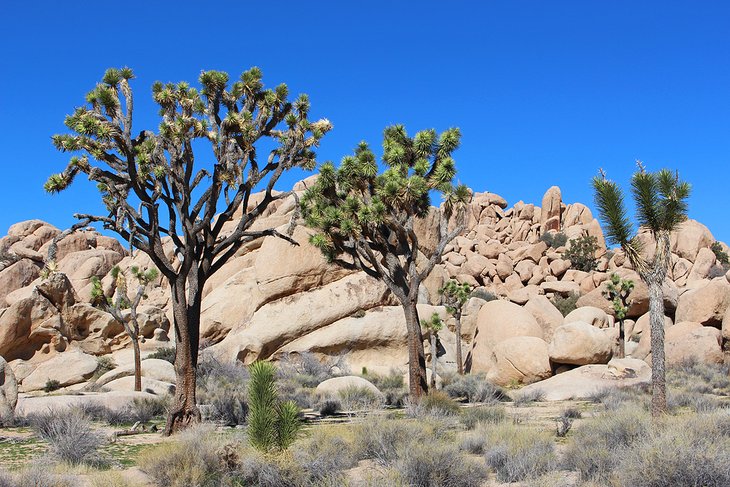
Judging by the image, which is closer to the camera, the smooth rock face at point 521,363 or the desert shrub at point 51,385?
the smooth rock face at point 521,363

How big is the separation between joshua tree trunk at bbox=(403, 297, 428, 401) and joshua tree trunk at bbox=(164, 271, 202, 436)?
5.89 m

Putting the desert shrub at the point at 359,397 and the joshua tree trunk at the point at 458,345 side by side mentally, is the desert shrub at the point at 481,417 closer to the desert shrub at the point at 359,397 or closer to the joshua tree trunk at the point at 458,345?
the desert shrub at the point at 359,397

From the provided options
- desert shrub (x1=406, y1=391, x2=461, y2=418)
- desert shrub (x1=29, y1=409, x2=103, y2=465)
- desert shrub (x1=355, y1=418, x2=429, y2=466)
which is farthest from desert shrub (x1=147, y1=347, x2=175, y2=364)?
desert shrub (x1=355, y1=418, x2=429, y2=466)

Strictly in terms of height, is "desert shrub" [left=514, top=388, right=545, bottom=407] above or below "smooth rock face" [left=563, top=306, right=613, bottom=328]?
below

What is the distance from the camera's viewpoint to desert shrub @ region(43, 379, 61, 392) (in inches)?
1035

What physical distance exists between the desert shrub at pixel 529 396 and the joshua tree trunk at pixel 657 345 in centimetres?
668

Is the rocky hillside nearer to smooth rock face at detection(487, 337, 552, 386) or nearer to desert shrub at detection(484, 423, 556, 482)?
smooth rock face at detection(487, 337, 552, 386)

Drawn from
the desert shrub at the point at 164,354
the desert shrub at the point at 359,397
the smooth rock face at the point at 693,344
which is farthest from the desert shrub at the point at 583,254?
the desert shrub at the point at 359,397

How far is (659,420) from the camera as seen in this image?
10258 mm

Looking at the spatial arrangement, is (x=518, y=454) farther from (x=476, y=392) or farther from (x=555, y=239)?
(x=555, y=239)

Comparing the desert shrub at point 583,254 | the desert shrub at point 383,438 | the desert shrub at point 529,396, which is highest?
the desert shrub at point 583,254

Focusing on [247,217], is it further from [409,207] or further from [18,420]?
[18,420]

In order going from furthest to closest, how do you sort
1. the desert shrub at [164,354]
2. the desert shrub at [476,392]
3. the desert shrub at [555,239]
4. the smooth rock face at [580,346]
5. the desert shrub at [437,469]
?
the desert shrub at [555,239], the desert shrub at [164,354], the smooth rock face at [580,346], the desert shrub at [476,392], the desert shrub at [437,469]

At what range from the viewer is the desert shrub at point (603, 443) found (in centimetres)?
793
